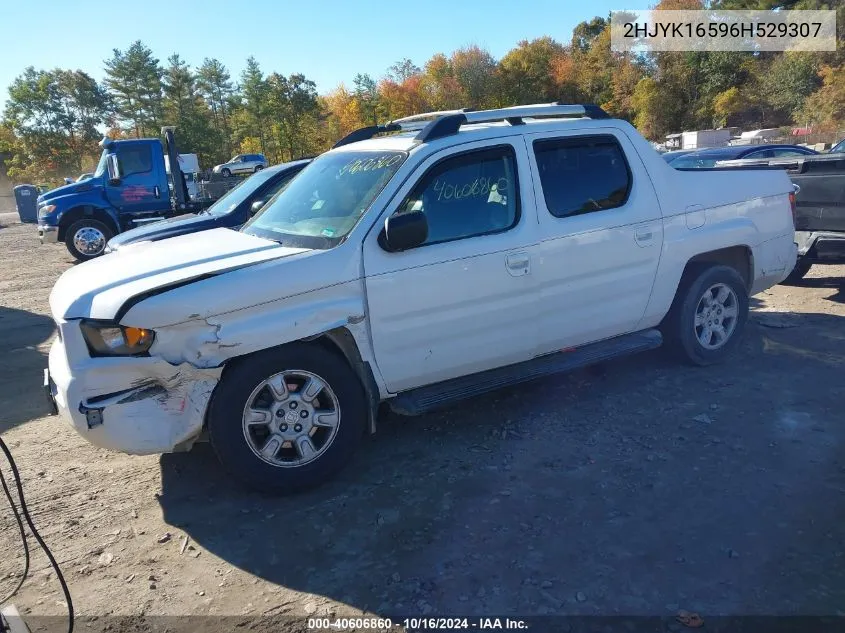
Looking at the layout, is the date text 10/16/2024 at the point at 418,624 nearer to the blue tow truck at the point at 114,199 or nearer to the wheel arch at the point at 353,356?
the wheel arch at the point at 353,356

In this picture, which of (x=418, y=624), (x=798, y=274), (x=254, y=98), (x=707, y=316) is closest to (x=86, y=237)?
(x=707, y=316)

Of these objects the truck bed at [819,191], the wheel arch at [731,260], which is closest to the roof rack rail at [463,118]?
the wheel arch at [731,260]

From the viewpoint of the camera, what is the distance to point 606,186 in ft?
15.1

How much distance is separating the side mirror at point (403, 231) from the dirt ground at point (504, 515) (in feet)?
4.43

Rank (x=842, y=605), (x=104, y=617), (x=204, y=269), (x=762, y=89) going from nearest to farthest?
(x=842, y=605) → (x=104, y=617) → (x=204, y=269) → (x=762, y=89)

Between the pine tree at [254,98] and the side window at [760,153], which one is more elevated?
the pine tree at [254,98]

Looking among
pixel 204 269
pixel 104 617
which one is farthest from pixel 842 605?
pixel 204 269

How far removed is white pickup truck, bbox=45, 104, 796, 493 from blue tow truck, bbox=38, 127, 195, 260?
35.8ft

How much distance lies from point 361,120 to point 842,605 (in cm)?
6447

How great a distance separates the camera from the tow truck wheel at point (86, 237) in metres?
14.0

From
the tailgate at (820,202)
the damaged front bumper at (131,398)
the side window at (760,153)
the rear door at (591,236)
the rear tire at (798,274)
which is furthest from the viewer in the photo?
the side window at (760,153)

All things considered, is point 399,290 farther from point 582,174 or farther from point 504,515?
point 582,174

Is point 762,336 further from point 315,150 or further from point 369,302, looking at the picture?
point 315,150

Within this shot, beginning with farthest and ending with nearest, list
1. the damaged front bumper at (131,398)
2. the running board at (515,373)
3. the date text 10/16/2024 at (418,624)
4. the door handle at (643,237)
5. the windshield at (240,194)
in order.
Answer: the windshield at (240,194) → the door handle at (643,237) → the running board at (515,373) → the damaged front bumper at (131,398) → the date text 10/16/2024 at (418,624)
